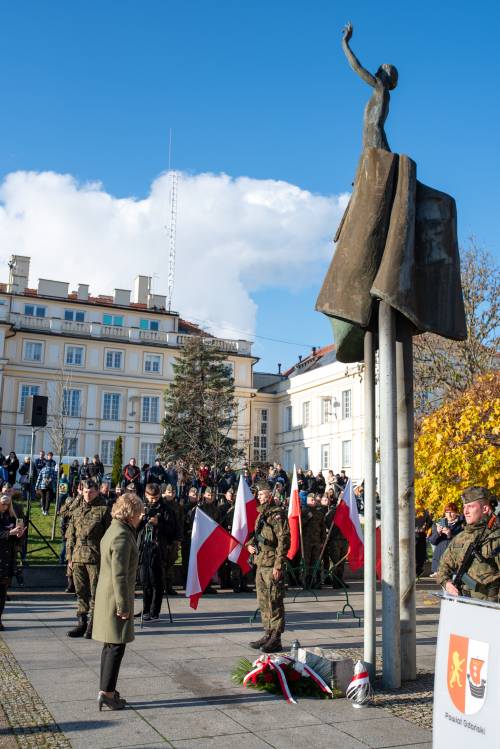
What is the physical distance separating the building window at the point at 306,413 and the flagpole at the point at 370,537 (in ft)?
176

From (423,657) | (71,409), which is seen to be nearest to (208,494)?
(423,657)

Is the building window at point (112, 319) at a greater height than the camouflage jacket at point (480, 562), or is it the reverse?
the building window at point (112, 319)

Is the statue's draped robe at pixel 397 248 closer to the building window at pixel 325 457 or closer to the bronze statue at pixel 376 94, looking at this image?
the bronze statue at pixel 376 94

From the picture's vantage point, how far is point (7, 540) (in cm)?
957

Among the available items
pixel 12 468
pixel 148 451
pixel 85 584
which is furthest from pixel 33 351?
pixel 85 584

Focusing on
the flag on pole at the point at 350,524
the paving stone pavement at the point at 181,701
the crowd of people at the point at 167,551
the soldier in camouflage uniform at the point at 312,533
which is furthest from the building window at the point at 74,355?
the paving stone pavement at the point at 181,701

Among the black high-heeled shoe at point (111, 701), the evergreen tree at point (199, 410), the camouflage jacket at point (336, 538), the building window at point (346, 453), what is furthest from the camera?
the building window at point (346, 453)

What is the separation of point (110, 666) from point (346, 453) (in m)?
50.1

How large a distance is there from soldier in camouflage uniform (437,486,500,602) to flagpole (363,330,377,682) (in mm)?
915

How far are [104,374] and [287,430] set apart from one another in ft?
55.5

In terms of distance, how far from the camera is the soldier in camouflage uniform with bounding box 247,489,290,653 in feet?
28.4

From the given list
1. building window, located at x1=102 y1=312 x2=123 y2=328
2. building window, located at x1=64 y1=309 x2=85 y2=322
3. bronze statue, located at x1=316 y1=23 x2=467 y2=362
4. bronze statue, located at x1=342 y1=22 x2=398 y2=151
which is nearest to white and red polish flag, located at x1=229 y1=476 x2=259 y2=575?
bronze statue, located at x1=316 y1=23 x2=467 y2=362

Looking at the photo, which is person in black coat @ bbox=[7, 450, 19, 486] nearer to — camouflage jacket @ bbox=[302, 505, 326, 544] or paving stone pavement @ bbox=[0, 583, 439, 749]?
camouflage jacket @ bbox=[302, 505, 326, 544]

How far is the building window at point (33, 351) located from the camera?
192 ft
